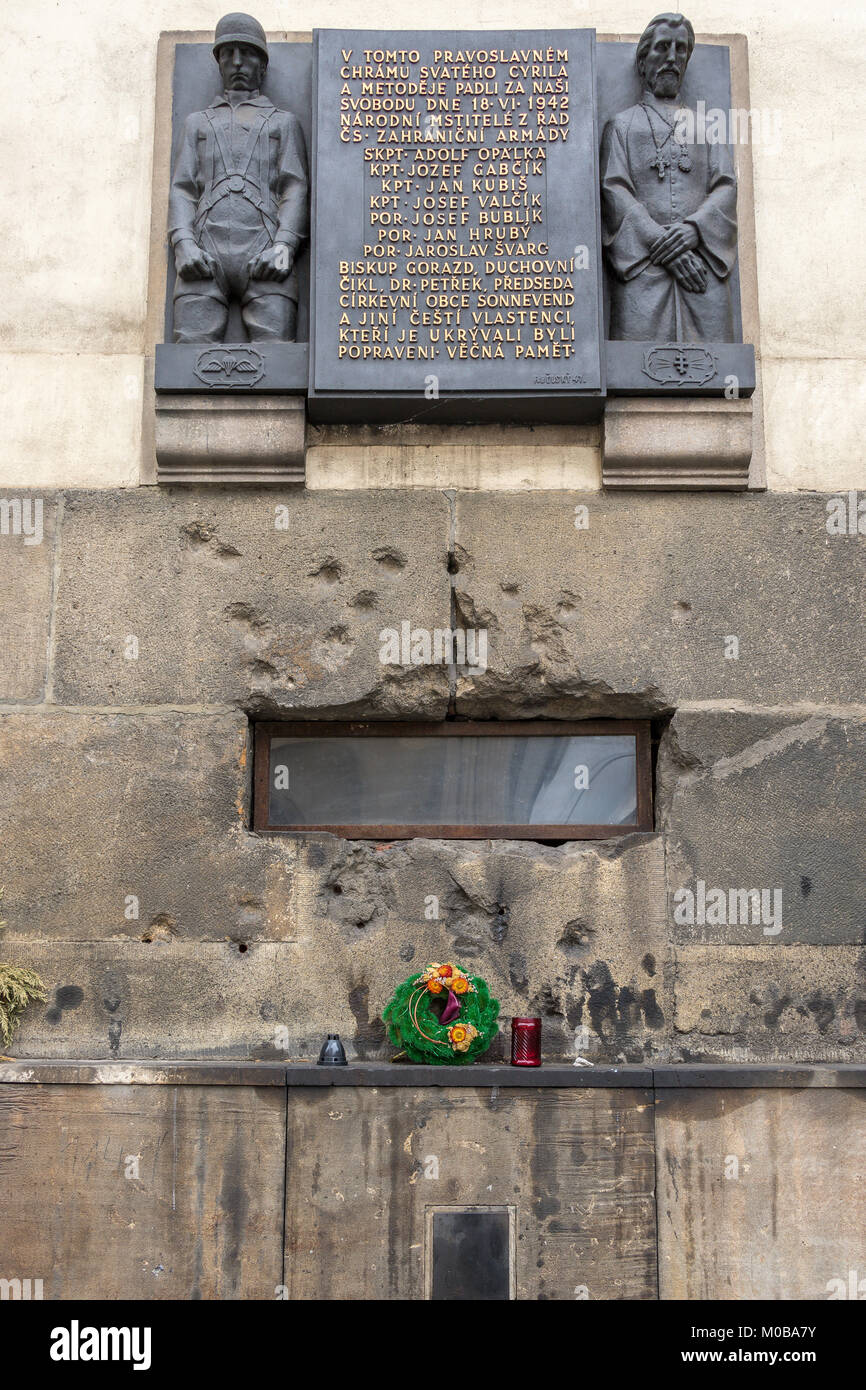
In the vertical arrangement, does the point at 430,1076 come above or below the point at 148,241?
below

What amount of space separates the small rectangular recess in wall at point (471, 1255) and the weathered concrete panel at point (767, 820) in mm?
1414

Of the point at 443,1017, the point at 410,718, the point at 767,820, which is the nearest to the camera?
the point at 443,1017

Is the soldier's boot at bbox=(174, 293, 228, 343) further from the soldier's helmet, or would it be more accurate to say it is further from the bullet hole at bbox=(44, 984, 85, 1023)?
the bullet hole at bbox=(44, 984, 85, 1023)

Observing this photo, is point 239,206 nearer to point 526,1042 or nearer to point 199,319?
point 199,319

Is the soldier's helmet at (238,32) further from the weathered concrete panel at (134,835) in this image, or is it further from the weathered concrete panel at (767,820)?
the weathered concrete panel at (767,820)

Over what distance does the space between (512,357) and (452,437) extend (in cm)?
46

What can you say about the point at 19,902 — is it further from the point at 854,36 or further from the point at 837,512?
the point at 854,36

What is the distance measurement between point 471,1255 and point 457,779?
1997 mm

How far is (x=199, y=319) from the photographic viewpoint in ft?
19.6

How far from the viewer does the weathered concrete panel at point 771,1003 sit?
215 inches

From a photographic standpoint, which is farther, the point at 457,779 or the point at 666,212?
the point at 666,212

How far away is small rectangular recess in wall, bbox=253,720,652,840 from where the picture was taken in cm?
586

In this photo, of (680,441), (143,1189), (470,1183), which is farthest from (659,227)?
(143,1189)

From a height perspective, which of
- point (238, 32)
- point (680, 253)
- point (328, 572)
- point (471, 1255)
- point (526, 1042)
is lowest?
point (471, 1255)
